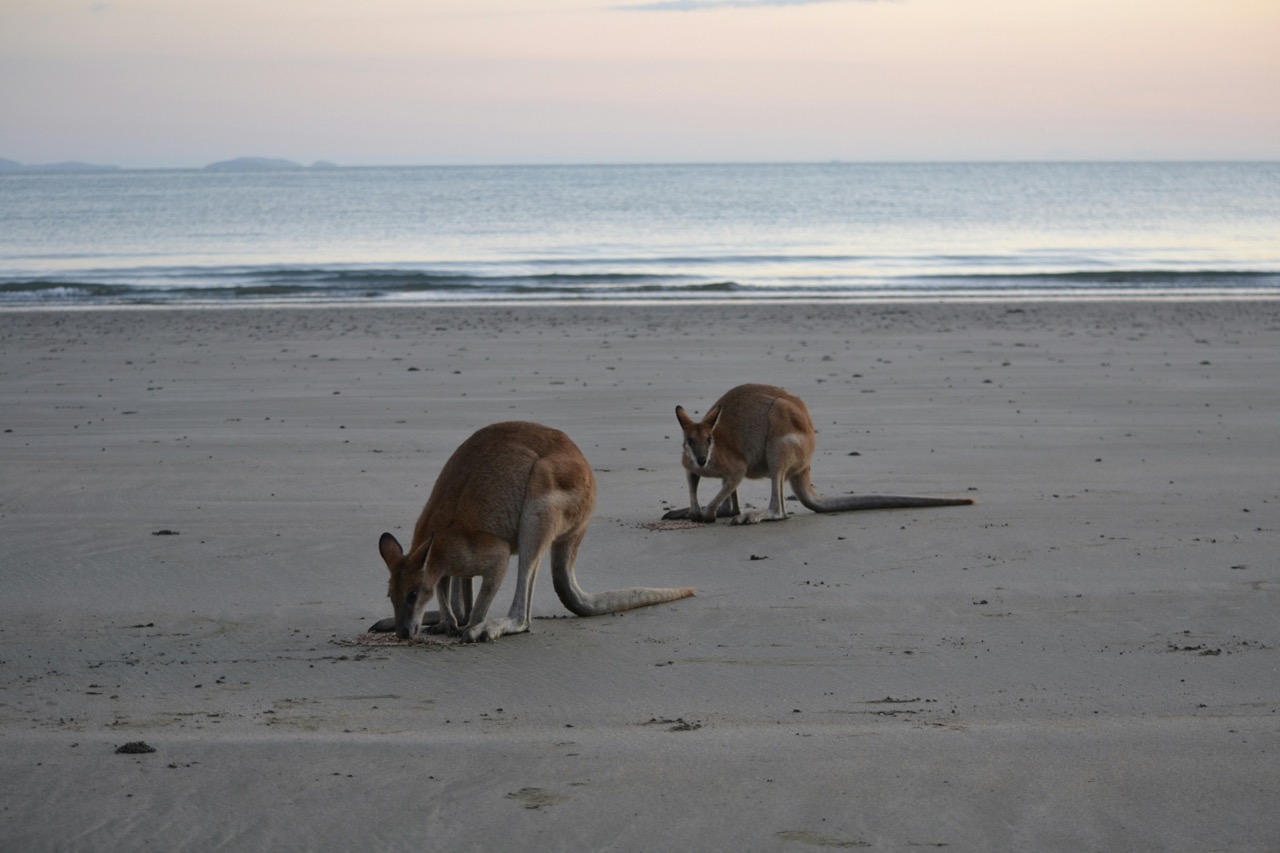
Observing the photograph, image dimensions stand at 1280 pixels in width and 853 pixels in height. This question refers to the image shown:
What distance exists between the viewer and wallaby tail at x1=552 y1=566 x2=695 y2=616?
16.1 feet

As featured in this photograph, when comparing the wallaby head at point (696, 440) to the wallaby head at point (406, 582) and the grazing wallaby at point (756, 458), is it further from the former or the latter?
the wallaby head at point (406, 582)

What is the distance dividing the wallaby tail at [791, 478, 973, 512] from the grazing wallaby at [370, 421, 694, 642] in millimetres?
2192

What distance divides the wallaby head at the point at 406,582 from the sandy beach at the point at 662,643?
136 mm

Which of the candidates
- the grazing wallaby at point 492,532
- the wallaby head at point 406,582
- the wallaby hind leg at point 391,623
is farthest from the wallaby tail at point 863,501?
the wallaby head at point 406,582

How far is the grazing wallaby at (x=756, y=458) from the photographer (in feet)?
21.9

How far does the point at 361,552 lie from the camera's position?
5.86 metres

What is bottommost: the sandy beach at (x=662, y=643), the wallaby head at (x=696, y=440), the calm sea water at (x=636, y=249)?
the sandy beach at (x=662, y=643)

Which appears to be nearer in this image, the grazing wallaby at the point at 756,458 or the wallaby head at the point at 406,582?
the wallaby head at the point at 406,582

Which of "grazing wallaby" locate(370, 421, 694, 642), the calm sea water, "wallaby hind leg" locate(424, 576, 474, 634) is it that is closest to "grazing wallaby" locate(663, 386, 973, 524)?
"grazing wallaby" locate(370, 421, 694, 642)

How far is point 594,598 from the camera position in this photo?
494cm

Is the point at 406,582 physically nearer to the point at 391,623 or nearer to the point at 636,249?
the point at 391,623

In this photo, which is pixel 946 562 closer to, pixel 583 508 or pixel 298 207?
pixel 583 508

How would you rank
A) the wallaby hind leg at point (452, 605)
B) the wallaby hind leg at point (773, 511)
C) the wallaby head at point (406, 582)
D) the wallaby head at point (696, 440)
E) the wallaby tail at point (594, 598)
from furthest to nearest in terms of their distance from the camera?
the wallaby hind leg at point (773, 511) → the wallaby head at point (696, 440) → the wallaby tail at point (594, 598) → the wallaby hind leg at point (452, 605) → the wallaby head at point (406, 582)

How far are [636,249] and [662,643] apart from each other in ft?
98.2
